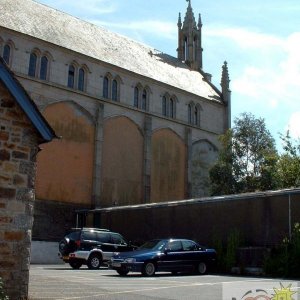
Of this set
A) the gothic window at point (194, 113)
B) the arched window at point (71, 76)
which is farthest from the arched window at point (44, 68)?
the gothic window at point (194, 113)

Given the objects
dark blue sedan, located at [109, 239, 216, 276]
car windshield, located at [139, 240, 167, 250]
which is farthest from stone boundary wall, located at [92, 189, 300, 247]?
car windshield, located at [139, 240, 167, 250]

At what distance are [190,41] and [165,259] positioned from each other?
40799 millimetres

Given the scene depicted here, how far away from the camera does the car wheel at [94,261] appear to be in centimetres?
2200

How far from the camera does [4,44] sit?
34500mm

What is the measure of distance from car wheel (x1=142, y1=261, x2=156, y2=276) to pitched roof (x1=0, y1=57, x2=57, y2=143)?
9343mm

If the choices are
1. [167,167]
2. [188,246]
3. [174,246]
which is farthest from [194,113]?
[174,246]

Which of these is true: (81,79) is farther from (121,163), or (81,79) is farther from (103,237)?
(103,237)

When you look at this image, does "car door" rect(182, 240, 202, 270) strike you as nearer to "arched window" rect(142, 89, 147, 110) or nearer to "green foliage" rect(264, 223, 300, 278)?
"green foliage" rect(264, 223, 300, 278)

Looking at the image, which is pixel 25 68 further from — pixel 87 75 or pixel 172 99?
pixel 172 99

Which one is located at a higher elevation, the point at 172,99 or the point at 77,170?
the point at 172,99

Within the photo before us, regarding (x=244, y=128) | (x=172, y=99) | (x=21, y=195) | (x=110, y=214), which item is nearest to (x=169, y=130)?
(x=172, y=99)

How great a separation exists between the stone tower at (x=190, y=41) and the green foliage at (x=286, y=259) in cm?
3736

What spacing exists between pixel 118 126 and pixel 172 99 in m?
7.39

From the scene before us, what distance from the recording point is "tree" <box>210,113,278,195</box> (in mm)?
36469
